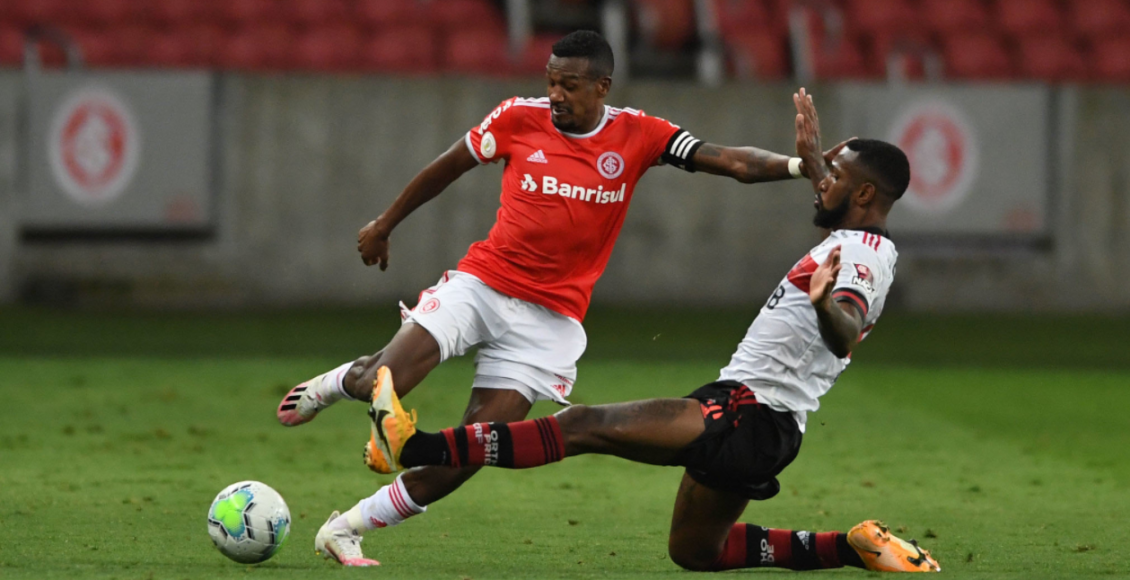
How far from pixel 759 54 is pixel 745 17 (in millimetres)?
642

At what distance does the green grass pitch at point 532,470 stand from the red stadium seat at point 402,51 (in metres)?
3.79

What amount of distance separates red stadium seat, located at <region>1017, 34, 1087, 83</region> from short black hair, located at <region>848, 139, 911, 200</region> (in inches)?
549

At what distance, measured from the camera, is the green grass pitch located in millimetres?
5938

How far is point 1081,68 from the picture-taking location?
19000mm

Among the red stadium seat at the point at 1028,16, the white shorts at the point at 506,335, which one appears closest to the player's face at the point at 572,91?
the white shorts at the point at 506,335

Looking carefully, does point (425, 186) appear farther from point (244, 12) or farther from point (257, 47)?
point (244, 12)

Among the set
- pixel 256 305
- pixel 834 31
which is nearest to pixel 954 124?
pixel 834 31

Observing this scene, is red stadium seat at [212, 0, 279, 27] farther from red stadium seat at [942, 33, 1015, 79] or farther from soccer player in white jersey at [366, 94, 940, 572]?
soccer player in white jersey at [366, 94, 940, 572]

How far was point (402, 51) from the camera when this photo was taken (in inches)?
699

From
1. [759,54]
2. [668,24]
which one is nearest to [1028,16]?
[759,54]

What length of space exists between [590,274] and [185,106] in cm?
1093

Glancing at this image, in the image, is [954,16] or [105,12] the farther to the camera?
[954,16]

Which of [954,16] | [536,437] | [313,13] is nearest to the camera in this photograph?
[536,437]

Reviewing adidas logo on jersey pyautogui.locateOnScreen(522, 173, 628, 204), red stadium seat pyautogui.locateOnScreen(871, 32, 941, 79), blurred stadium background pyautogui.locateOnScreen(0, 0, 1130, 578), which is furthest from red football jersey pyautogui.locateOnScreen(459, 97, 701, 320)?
red stadium seat pyautogui.locateOnScreen(871, 32, 941, 79)
